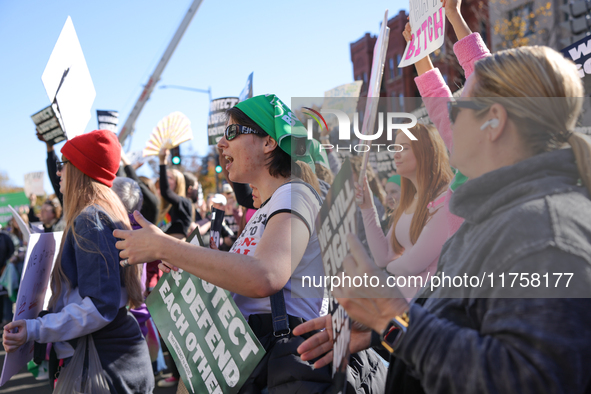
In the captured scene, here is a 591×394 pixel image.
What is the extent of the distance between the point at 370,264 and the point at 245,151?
1.02 meters

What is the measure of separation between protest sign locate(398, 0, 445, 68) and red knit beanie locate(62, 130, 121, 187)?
66.9 inches

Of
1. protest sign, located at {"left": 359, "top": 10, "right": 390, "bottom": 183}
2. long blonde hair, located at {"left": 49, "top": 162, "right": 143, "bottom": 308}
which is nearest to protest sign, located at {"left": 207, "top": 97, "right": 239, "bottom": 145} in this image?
long blonde hair, located at {"left": 49, "top": 162, "right": 143, "bottom": 308}

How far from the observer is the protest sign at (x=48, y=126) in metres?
4.61

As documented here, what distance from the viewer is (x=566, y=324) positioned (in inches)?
34.6

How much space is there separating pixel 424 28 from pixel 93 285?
1976 mm

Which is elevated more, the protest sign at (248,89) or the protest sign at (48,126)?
the protest sign at (248,89)

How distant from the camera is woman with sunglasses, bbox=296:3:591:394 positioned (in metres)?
0.89

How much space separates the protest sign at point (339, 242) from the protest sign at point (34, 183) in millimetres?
12062

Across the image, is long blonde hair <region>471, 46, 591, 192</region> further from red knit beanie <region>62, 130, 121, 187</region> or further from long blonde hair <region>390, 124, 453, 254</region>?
red knit beanie <region>62, 130, 121, 187</region>

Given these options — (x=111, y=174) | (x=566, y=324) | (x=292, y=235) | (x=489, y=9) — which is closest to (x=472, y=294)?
(x=566, y=324)

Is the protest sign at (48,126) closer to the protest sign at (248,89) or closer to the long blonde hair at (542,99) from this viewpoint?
the protest sign at (248,89)

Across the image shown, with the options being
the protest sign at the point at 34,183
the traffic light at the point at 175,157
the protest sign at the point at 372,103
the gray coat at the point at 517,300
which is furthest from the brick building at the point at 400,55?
the gray coat at the point at 517,300

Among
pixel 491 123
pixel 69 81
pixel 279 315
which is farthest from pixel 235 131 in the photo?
pixel 69 81

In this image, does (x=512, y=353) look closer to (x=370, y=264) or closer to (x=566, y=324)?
(x=566, y=324)
